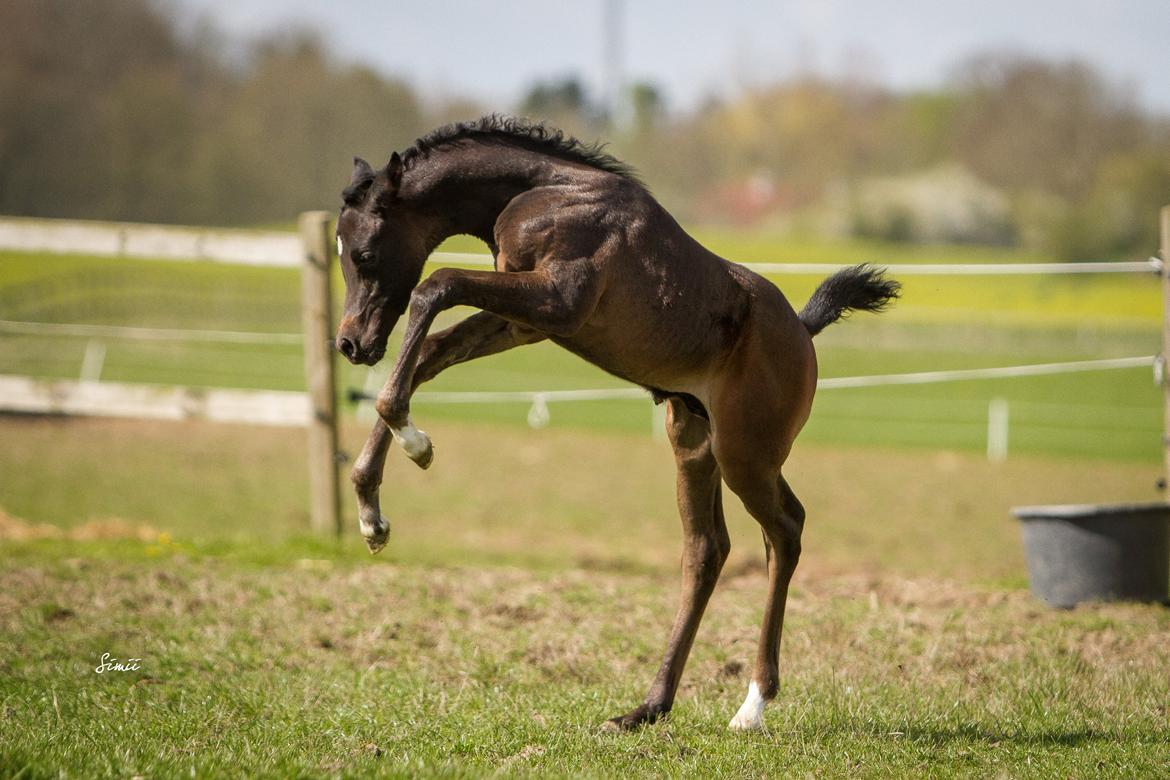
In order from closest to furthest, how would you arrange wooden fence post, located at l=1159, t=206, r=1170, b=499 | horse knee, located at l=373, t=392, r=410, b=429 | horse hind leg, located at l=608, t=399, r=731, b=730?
horse knee, located at l=373, t=392, r=410, b=429 → horse hind leg, located at l=608, t=399, r=731, b=730 → wooden fence post, located at l=1159, t=206, r=1170, b=499

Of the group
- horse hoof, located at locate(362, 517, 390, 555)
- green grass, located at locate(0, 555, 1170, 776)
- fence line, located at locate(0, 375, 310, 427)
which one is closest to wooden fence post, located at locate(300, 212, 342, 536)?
fence line, located at locate(0, 375, 310, 427)

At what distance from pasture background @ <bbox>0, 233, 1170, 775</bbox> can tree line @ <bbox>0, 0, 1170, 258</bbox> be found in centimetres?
3772

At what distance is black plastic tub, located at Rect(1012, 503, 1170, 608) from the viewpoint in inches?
251

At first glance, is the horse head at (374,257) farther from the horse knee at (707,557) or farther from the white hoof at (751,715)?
the white hoof at (751,715)

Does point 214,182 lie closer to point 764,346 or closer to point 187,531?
point 187,531

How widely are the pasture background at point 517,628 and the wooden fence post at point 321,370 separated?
0.32 meters

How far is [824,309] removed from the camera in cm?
496

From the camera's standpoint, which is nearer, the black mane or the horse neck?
the horse neck

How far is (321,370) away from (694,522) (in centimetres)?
396

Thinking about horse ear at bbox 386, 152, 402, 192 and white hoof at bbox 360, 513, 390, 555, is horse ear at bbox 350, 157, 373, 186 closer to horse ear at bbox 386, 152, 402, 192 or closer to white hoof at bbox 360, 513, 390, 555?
horse ear at bbox 386, 152, 402, 192

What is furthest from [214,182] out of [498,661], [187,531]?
[498,661]

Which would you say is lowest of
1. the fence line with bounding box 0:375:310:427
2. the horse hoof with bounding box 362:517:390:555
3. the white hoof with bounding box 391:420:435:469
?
the horse hoof with bounding box 362:517:390:555
